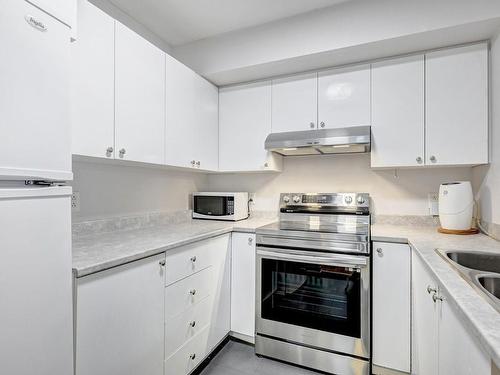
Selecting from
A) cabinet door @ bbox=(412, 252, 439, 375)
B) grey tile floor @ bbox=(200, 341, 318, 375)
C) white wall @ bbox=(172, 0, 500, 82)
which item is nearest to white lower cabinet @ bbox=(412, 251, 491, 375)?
cabinet door @ bbox=(412, 252, 439, 375)

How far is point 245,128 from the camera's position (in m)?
2.48

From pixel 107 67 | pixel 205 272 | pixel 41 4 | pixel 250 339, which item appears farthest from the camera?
pixel 250 339

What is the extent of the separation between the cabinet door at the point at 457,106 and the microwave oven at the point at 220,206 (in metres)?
1.48

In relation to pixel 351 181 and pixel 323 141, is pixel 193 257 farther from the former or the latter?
pixel 351 181

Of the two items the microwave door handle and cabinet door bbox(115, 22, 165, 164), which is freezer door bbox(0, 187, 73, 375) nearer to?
cabinet door bbox(115, 22, 165, 164)

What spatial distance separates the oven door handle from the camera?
171 centimetres

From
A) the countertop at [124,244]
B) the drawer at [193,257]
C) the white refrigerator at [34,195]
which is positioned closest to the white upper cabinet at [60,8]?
the white refrigerator at [34,195]

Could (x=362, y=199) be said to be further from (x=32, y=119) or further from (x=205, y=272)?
(x=32, y=119)

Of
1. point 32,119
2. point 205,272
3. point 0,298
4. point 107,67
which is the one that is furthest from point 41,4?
point 205,272

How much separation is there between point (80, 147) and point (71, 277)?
656 millimetres

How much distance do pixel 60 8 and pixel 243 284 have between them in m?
1.84

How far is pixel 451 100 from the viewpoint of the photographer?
1.86 meters

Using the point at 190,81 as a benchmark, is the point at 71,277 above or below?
below

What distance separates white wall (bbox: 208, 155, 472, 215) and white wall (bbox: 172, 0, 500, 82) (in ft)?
2.81
